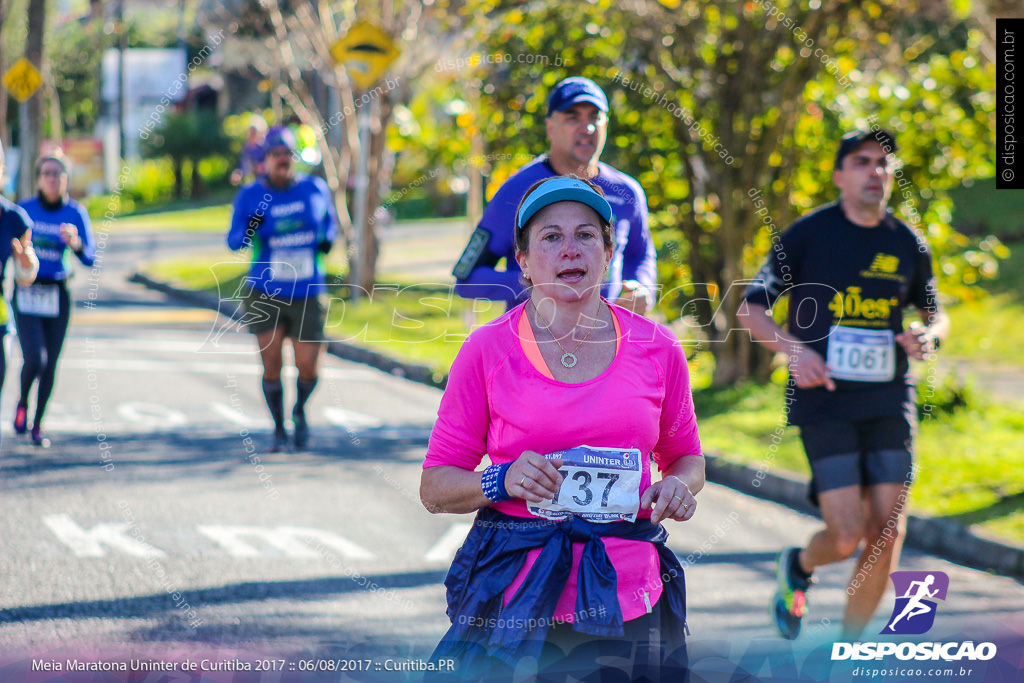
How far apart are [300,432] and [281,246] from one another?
138 cm

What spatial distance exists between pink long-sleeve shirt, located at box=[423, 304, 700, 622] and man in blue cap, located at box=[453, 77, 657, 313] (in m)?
1.36

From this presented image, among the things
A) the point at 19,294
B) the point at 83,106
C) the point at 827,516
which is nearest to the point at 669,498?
the point at 827,516

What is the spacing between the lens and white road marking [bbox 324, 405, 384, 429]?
10.2 metres

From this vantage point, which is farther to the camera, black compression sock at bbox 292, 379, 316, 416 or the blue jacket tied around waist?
black compression sock at bbox 292, 379, 316, 416

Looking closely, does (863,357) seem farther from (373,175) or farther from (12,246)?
(373,175)

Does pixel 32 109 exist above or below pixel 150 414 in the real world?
above

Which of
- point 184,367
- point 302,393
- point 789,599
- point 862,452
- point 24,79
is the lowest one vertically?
point 184,367

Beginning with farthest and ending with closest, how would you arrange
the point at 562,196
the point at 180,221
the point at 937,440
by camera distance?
the point at 180,221
the point at 937,440
the point at 562,196

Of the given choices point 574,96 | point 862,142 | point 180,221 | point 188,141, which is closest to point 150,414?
point 574,96

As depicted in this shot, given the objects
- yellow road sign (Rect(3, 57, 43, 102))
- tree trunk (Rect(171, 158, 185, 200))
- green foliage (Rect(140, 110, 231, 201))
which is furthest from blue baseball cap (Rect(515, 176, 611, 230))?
tree trunk (Rect(171, 158, 185, 200))

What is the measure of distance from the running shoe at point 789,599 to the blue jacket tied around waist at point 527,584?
7.67 feet

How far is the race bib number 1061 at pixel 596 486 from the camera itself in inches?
111

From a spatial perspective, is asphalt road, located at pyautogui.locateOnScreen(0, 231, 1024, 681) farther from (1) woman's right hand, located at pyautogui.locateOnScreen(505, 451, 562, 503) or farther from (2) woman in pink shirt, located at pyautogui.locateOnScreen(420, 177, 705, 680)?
(1) woman's right hand, located at pyautogui.locateOnScreen(505, 451, 562, 503)

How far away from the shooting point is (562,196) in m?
2.93
